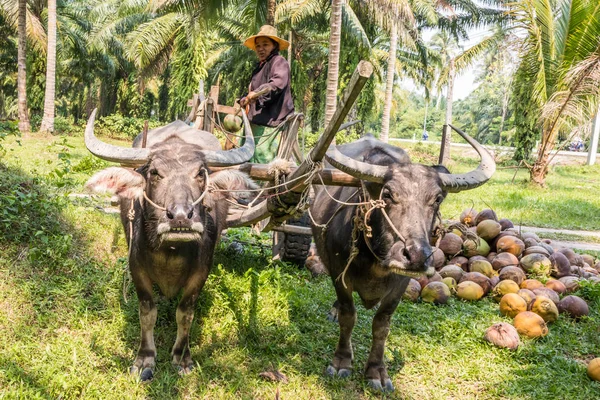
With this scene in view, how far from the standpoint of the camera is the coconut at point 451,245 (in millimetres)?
5676

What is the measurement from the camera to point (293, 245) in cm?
555

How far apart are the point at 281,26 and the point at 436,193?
56.6ft

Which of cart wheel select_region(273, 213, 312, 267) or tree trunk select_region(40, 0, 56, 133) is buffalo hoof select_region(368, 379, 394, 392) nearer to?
cart wheel select_region(273, 213, 312, 267)

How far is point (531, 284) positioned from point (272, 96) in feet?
10.4

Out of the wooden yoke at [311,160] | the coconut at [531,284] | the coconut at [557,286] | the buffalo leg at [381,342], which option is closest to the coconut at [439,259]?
the coconut at [531,284]

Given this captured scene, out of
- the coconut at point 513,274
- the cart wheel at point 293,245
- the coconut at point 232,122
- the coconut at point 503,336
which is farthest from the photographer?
the cart wheel at point 293,245

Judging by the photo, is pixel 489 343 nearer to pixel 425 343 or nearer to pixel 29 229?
pixel 425 343

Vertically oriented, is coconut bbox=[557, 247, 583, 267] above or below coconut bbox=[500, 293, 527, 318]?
above

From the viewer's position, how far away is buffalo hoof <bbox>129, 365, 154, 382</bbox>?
130 inches

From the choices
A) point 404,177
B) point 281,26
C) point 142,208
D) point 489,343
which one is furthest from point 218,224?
point 281,26

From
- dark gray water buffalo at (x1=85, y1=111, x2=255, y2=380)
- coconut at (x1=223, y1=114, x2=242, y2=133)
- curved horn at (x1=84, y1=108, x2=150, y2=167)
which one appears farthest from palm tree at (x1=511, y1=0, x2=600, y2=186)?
curved horn at (x1=84, y1=108, x2=150, y2=167)

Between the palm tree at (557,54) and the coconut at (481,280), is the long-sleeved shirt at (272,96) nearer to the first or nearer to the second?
the coconut at (481,280)

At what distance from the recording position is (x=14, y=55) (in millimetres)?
29750

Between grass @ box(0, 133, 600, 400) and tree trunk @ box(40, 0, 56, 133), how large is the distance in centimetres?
1174
